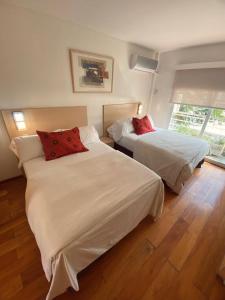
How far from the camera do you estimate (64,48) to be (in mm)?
1997

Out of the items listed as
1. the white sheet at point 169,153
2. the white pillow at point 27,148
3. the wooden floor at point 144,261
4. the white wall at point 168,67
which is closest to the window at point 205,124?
the white wall at point 168,67

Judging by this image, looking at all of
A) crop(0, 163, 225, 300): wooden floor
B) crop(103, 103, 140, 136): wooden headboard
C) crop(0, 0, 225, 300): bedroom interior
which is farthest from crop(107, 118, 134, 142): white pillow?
crop(0, 163, 225, 300): wooden floor

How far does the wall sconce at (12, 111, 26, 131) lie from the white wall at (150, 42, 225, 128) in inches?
125

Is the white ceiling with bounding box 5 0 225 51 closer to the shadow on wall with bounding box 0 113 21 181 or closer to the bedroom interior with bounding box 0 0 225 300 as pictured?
the bedroom interior with bounding box 0 0 225 300

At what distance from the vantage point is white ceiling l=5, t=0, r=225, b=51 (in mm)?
1434

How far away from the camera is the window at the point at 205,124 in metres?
2.85

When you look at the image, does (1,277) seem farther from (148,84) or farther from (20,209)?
(148,84)

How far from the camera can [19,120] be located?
1.87 metres

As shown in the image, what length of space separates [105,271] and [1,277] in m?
0.87

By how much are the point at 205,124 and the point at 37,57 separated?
3.40 m

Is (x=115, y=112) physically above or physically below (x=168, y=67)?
below

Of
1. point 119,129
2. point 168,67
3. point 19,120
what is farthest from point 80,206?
point 168,67

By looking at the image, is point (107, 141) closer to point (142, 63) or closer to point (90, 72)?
point (90, 72)

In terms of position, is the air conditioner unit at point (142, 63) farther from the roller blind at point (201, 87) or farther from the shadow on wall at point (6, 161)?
the shadow on wall at point (6, 161)
